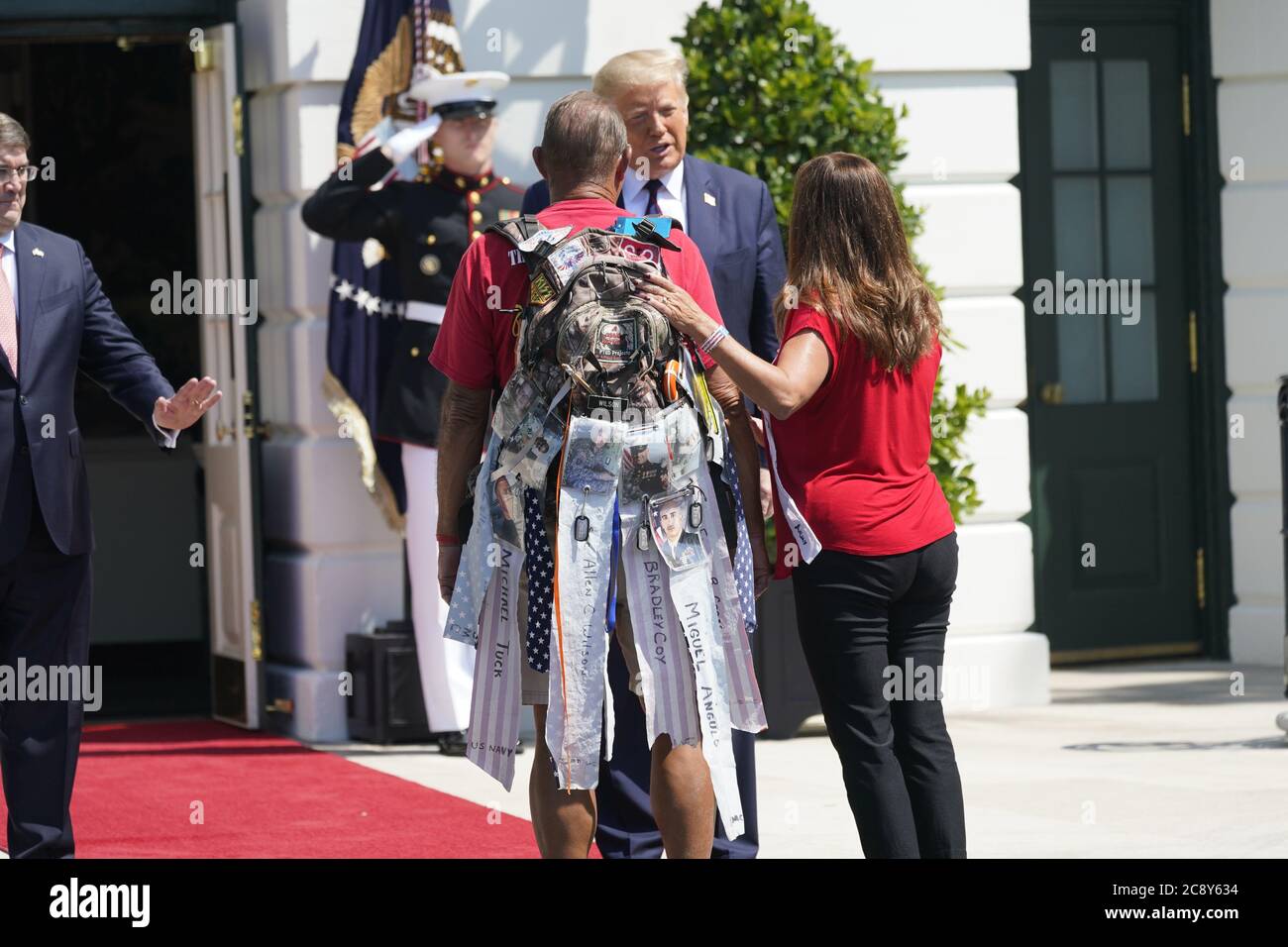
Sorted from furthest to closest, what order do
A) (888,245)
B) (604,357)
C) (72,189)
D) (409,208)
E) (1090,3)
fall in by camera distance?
(72,189) < (1090,3) < (409,208) < (888,245) < (604,357)

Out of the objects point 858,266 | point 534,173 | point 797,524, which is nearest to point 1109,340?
point 534,173

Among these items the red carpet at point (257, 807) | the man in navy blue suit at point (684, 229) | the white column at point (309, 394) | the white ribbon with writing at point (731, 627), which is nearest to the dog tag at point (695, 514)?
the white ribbon with writing at point (731, 627)

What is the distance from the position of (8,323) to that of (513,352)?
1414 mm

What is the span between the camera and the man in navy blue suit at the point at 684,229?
5301 millimetres


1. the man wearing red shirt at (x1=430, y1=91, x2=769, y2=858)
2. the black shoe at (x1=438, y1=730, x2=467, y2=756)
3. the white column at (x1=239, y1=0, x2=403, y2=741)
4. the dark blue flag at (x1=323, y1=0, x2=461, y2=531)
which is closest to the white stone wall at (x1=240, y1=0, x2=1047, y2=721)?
the white column at (x1=239, y1=0, x2=403, y2=741)

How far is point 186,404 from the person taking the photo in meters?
5.10

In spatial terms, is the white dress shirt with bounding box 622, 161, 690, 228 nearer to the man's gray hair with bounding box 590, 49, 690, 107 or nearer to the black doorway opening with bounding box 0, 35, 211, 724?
the man's gray hair with bounding box 590, 49, 690, 107

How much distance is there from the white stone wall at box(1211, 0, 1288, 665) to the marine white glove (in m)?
3.91

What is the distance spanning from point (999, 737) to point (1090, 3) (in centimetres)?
365

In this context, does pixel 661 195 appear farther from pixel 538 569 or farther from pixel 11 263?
pixel 11 263

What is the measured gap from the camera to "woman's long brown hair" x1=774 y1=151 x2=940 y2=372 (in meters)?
4.59

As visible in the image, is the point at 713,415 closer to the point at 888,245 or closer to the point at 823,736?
the point at 888,245
